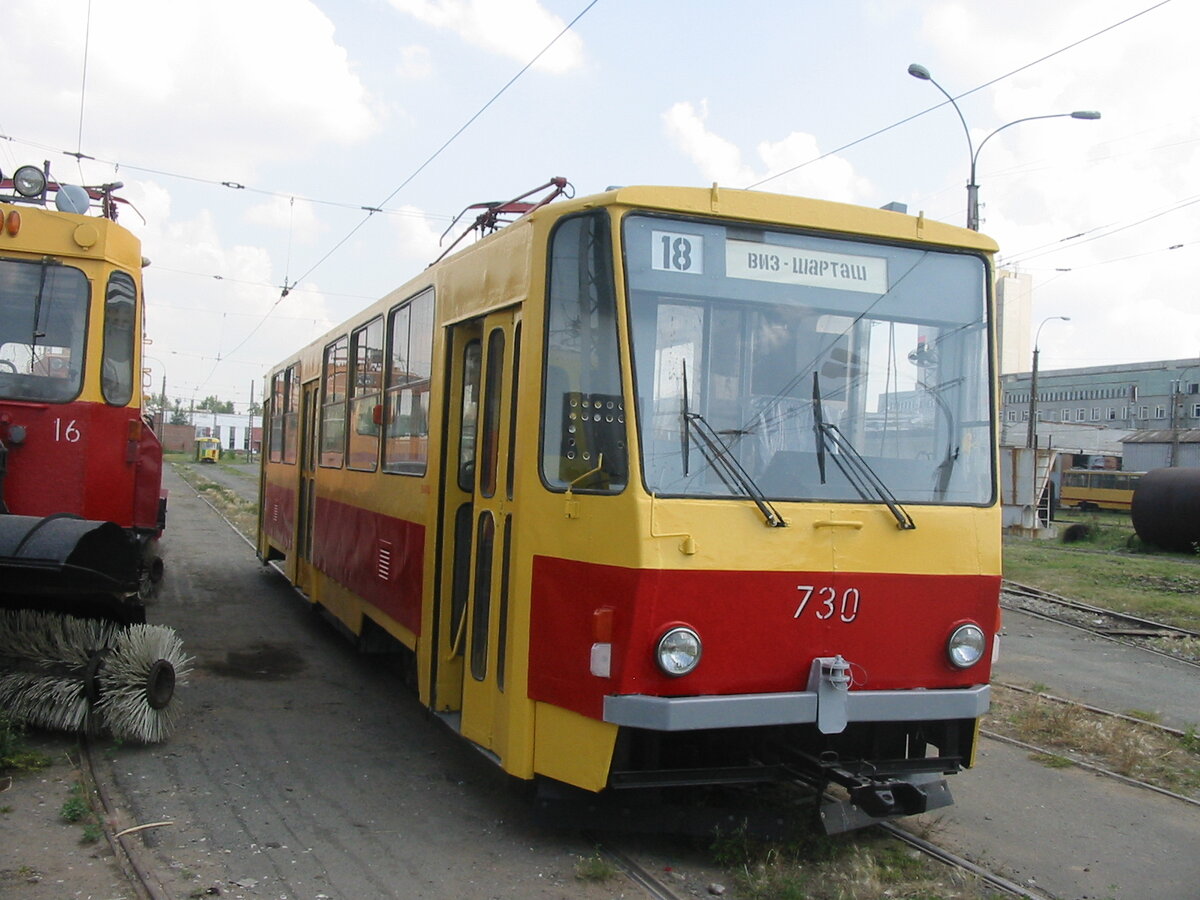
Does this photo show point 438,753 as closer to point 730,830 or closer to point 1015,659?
point 730,830

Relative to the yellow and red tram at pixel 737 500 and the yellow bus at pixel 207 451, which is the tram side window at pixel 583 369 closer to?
the yellow and red tram at pixel 737 500

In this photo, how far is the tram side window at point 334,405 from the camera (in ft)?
32.7

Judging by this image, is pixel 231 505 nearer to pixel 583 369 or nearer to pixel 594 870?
pixel 583 369

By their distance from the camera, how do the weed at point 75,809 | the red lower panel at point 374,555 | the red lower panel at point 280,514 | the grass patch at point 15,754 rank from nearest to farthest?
the weed at point 75,809 → the grass patch at point 15,754 → the red lower panel at point 374,555 → the red lower panel at point 280,514

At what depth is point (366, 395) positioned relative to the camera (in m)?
9.00

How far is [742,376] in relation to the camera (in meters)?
5.13

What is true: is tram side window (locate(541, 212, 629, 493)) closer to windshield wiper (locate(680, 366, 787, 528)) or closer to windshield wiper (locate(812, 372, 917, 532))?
windshield wiper (locate(680, 366, 787, 528))

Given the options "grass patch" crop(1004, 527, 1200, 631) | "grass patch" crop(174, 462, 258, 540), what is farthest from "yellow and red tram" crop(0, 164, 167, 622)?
"grass patch" crop(1004, 527, 1200, 631)

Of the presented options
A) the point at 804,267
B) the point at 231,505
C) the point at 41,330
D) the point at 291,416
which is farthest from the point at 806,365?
the point at 231,505

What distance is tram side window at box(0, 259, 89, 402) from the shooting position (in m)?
7.50

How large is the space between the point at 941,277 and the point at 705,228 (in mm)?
1303

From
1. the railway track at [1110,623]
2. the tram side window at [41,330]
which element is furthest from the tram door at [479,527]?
the railway track at [1110,623]

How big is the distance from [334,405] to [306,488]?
1.85 meters

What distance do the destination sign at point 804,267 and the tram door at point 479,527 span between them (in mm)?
1134
